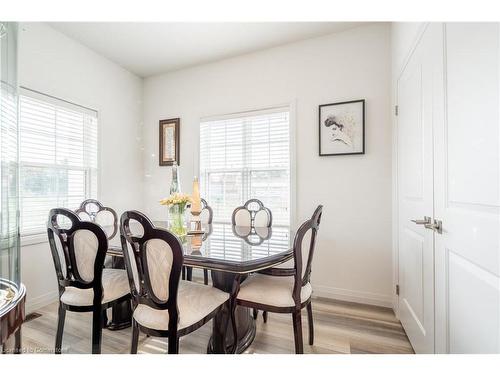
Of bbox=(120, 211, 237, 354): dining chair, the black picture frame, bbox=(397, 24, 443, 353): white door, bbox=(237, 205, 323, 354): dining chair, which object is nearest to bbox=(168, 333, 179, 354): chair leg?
bbox=(120, 211, 237, 354): dining chair

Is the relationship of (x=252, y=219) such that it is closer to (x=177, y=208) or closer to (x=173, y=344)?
(x=177, y=208)

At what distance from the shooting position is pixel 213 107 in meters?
3.34

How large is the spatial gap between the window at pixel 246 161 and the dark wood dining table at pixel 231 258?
3.02 ft

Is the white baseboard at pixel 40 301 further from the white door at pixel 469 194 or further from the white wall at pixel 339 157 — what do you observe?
the white door at pixel 469 194

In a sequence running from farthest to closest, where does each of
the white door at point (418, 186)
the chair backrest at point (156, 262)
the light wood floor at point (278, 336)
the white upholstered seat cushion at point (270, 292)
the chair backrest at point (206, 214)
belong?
the chair backrest at point (206, 214) → the light wood floor at point (278, 336) → the white upholstered seat cushion at point (270, 292) → the white door at point (418, 186) → the chair backrest at point (156, 262)

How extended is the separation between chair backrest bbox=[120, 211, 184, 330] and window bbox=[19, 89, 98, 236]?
1898 millimetres

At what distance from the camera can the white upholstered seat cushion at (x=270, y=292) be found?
61.0 inches

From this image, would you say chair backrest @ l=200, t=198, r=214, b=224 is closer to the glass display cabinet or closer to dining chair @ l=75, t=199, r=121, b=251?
dining chair @ l=75, t=199, r=121, b=251

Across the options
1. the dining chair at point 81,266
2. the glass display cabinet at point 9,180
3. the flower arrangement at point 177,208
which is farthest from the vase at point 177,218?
the glass display cabinet at point 9,180

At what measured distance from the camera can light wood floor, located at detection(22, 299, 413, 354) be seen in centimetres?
176
